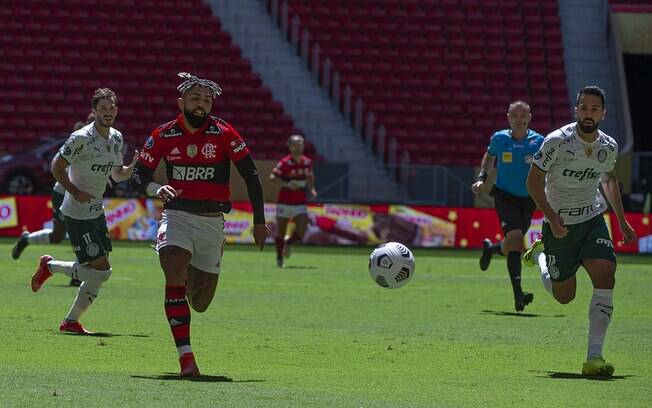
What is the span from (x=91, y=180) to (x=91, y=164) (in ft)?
0.59

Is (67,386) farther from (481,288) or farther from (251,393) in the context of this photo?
(481,288)

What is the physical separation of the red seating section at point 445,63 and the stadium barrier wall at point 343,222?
663 cm

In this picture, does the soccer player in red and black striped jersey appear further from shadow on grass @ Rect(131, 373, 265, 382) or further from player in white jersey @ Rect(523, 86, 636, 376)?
player in white jersey @ Rect(523, 86, 636, 376)

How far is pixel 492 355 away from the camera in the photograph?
1252 cm

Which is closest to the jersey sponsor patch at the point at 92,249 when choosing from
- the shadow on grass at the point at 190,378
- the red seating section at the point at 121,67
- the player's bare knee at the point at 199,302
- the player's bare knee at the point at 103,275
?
the player's bare knee at the point at 103,275

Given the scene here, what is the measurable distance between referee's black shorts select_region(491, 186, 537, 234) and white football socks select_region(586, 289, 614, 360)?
21.6 feet

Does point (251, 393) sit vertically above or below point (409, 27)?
below

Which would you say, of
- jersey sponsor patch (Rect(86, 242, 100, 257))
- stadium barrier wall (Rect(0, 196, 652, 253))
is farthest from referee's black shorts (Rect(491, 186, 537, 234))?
stadium barrier wall (Rect(0, 196, 652, 253))

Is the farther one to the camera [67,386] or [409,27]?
[409,27]

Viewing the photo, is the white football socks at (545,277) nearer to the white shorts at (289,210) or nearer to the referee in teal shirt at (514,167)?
the referee in teal shirt at (514,167)

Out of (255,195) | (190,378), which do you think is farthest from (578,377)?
(190,378)

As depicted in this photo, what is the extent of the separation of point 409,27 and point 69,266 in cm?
2857

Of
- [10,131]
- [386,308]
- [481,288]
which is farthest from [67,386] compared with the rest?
[10,131]

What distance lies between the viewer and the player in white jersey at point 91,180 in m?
14.3
